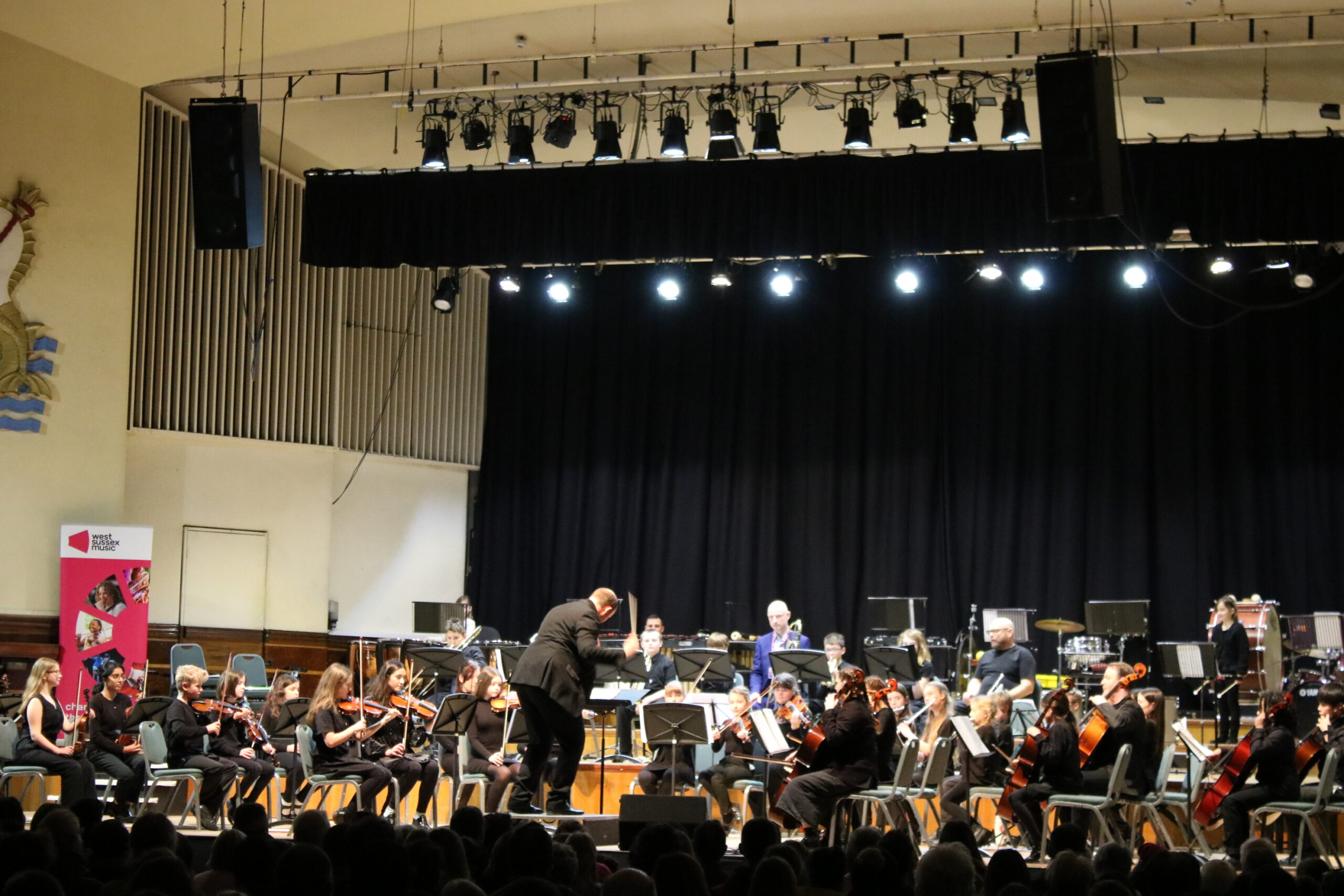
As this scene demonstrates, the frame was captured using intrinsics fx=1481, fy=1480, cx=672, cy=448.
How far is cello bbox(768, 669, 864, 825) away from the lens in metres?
9.10

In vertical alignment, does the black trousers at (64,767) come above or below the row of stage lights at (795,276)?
below

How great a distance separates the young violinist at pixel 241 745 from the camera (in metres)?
10.2

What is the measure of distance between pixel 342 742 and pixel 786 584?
875 centimetres

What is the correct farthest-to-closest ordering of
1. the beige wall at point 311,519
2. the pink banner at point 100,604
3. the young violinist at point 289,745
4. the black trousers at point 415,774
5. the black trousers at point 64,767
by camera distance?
the beige wall at point 311,519
the pink banner at point 100,604
the young violinist at point 289,745
the black trousers at point 64,767
the black trousers at point 415,774

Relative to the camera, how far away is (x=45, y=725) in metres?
10.0

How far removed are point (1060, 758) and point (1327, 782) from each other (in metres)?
1.53

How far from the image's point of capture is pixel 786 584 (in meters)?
17.5

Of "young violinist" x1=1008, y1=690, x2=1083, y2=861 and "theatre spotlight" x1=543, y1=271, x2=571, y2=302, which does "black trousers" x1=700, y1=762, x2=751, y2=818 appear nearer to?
"young violinist" x1=1008, y1=690, x2=1083, y2=861

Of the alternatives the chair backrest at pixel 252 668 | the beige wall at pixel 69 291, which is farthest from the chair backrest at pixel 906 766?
→ the beige wall at pixel 69 291

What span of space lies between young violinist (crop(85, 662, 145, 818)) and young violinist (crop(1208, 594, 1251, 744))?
343 inches

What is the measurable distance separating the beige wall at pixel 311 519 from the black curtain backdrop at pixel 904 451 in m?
0.89

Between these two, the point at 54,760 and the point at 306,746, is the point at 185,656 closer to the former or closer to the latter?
the point at 54,760

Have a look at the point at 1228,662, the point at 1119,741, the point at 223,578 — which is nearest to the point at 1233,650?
the point at 1228,662

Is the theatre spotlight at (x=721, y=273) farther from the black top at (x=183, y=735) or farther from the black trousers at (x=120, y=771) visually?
the black trousers at (x=120, y=771)
